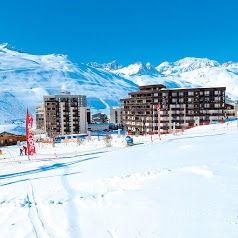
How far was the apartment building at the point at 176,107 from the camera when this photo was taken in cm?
6481

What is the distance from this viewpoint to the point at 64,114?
87.1m

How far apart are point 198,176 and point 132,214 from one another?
4.98 meters

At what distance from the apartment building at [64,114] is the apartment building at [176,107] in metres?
21.8

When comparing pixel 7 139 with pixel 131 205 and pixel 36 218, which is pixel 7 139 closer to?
pixel 36 218

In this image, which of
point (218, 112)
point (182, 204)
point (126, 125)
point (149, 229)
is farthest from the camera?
point (126, 125)

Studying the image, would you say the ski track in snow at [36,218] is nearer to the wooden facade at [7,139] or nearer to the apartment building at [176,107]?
the wooden facade at [7,139]

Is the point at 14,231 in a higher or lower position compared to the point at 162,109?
lower

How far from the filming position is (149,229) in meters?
7.21

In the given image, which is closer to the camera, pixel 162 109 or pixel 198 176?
→ pixel 198 176

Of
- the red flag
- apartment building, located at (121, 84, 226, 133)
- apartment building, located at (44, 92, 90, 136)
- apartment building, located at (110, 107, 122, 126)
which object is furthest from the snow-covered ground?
apartment building, located at (110, 107, 122, 126)

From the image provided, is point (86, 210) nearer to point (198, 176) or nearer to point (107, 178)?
point (107, 178)

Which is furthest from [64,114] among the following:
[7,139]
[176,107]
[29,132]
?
[29,132]

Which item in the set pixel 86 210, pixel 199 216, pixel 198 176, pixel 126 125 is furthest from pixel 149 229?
pixel 126 125

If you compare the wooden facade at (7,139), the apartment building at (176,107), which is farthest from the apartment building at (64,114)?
the wooden facade at (7,139)
